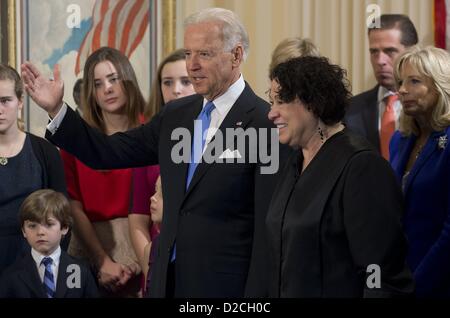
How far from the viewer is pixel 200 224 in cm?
339

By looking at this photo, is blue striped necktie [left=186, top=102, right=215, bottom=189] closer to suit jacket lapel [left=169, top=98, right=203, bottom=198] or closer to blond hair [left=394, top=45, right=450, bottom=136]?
suit jacket lapel [left=169, top=98, right=203, bottom=198]

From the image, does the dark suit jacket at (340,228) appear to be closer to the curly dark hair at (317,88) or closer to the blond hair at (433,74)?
the curly dark hair at (317,88)

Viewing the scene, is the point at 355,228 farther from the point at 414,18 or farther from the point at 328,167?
the point at 414,18

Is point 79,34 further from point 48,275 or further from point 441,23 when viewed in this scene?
point 441,23

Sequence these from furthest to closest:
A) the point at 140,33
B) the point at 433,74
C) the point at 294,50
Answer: the point at 140,33
the point at 294,50
the point at 433,74

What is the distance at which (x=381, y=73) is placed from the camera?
15.9 ft

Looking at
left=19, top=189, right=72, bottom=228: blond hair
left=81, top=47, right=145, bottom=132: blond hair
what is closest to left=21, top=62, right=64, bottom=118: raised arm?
left=19, top=189, right=72, bottom=228: blond hair

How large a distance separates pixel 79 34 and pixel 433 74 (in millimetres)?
2334

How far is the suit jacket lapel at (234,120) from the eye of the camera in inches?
134

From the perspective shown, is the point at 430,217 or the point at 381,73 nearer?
the point at 430,217

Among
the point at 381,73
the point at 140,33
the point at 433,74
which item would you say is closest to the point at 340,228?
the point at 433,74

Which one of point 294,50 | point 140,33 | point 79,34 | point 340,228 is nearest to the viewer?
point 340,228

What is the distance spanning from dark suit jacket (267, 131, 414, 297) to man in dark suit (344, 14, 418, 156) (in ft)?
5.83

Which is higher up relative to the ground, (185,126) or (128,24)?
(128,24)
